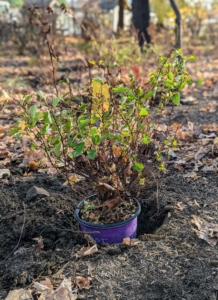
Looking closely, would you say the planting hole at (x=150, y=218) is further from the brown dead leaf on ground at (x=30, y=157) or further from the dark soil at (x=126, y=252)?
the brown dead leaf on ground at (x=30, y=157)

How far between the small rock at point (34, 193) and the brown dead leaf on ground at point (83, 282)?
0.95 meters

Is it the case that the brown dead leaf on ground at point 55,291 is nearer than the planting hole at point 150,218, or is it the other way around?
the brown dead leaf on ground at point 55,291

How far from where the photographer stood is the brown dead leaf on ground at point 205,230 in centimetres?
242

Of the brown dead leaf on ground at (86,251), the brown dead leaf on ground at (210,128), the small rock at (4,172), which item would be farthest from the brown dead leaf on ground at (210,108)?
the brown dead leaf on ground at (86,251)

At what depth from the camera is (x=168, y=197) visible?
9.62 ft

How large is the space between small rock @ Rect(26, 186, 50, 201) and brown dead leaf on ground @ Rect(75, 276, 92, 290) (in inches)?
37.2

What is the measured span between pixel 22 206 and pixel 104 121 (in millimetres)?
1065

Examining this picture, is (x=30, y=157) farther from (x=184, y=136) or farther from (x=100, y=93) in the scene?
(x=184, y=136)

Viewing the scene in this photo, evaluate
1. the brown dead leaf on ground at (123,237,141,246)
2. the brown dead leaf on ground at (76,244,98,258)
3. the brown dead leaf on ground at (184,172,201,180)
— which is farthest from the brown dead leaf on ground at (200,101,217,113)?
the brown dead leaf on ground at (76,244,98,258)

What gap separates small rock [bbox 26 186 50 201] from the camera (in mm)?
2936

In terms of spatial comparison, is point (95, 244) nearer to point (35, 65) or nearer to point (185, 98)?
point (185, 98)

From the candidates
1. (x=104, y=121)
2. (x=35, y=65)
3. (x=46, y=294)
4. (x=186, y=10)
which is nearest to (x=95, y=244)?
(x=46, y=294)

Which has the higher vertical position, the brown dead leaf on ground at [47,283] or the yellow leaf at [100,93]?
the yellow leaf at [100,93]

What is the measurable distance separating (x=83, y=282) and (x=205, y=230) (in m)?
0.87
